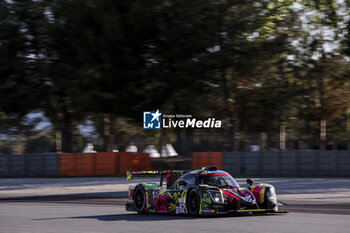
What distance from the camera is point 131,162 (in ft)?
122

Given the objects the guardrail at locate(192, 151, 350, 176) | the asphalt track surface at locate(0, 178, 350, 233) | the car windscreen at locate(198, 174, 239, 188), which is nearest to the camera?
the asphalt track surface at locate(0, 178, 350, 233)

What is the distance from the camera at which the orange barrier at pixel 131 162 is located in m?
37.2

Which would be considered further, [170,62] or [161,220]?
[170,62]

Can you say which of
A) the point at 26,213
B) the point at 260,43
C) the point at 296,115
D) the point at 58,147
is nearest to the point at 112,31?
the point at 260,43

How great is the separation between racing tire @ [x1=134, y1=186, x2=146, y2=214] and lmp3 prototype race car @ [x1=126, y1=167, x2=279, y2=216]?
18 cm

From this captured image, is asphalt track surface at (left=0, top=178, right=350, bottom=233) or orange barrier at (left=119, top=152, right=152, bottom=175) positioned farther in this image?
orange barrier at (left=119, top=152, right=152, bottom=175)

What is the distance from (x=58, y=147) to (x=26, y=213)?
34.1m

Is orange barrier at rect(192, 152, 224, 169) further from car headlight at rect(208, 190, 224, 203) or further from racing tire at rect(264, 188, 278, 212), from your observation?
car headlight at rect(208, 190, 224, 203)

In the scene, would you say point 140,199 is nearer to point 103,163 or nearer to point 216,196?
point 216,196

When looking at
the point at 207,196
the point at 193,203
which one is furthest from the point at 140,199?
the point at 207,196

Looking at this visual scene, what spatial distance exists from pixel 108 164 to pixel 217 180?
23435 mm

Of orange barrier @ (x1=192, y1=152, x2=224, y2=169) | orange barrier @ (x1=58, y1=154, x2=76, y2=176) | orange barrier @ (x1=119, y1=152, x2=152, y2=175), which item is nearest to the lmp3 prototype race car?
orange barrier @ (x1=192, y1=152, x2=224, y2=169)

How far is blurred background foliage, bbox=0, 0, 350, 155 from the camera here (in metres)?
38.5

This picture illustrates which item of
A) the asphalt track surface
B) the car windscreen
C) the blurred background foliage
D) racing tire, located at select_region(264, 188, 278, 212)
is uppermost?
the blurred background foliage
